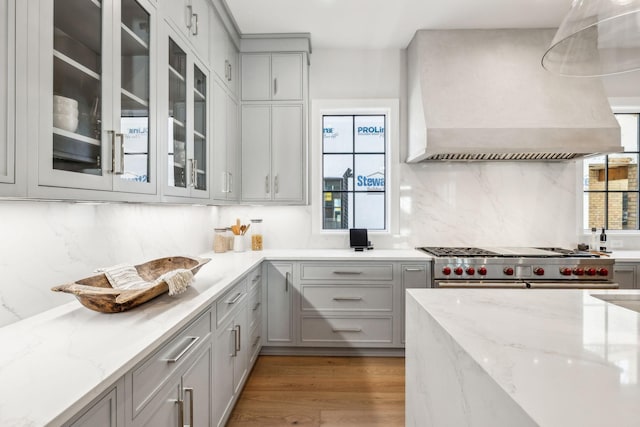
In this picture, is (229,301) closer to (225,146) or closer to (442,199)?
(225,146)

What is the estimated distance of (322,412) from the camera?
86.6 inches

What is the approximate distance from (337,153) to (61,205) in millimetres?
2527

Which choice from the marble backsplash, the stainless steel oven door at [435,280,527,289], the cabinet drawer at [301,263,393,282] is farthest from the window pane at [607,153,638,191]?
the cabinet drawer at [301,263,393,282]

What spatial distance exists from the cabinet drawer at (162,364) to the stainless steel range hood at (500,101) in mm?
2272

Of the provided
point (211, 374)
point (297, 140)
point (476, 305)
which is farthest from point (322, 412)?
point (297, 140)

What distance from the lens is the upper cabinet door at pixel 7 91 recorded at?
905 millimetres

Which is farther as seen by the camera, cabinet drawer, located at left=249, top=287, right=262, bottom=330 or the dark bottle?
the dark bottle

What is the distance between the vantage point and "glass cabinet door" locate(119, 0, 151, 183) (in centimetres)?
142

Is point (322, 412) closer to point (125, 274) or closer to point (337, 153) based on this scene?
point (125, 274)

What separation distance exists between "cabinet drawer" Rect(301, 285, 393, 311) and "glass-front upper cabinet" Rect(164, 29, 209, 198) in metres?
1.25

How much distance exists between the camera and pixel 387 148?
3523 mm

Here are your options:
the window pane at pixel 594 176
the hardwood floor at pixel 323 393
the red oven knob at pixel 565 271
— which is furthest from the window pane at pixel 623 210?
the hardwood floor at pixel 323 393

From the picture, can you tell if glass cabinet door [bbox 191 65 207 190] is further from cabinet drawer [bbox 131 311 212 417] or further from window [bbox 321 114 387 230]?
window [bbox 321 114 387 230]

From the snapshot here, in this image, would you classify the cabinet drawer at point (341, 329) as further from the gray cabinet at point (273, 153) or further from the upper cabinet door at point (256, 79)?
the upper cabinet door at point (256, 79)
